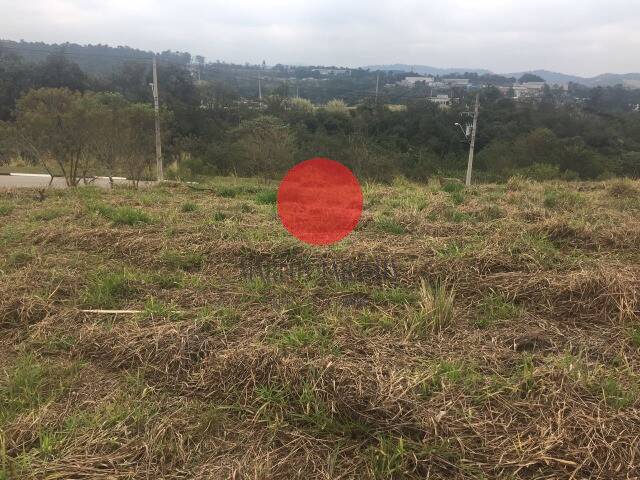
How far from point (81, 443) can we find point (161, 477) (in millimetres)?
340

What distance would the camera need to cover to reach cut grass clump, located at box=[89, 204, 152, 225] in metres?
4.21

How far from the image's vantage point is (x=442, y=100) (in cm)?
3381

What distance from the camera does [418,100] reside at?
3531cm

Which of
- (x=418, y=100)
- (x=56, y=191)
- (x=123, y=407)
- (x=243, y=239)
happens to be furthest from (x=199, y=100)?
(x=123, y=407)

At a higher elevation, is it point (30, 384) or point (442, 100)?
point (442, 100)

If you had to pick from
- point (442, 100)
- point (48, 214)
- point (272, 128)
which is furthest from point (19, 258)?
point (442, 100)

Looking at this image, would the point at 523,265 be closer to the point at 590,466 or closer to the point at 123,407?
the point at 590,466

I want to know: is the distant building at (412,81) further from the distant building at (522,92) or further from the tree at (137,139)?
the tree at (137,139)

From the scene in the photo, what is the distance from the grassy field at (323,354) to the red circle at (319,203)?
0.31 meters

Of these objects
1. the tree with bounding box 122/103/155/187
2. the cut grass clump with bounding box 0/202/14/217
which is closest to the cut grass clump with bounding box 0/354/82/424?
the cut grass clump with bounding box 0/202/14/217

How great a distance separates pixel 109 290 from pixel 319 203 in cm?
289

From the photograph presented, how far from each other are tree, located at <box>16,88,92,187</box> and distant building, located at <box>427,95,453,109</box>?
26821 mm

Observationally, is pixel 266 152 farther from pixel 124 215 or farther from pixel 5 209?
pixel 124 215

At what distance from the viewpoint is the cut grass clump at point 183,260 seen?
322cm
